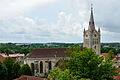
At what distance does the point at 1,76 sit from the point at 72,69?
25407mm

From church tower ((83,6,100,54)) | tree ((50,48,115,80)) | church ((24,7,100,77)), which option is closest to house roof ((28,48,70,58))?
church ((24,7,100,77))

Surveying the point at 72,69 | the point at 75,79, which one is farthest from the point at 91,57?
the point at 75,79

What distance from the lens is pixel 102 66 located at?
1995cm

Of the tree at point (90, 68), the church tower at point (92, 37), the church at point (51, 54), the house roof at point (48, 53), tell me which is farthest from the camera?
the church tower at point (92, 37)

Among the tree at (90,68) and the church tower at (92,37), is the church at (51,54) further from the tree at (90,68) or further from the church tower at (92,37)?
the tree at (90,68)

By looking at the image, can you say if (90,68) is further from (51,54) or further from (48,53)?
(48,53)

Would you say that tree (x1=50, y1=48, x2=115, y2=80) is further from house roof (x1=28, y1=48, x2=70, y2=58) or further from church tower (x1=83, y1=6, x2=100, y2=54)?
church tower (x1=83, y1=6, x2=100, y2=54)

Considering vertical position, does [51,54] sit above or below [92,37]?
below

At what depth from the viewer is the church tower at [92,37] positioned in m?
62.7

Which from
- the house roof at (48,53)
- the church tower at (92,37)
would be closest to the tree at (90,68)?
the house roof at (48,53)

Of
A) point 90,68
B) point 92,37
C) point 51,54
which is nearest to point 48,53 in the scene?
point 51,54

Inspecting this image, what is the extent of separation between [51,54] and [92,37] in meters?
12.7

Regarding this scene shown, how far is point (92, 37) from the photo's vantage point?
6294cm

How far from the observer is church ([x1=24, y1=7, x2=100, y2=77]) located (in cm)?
6228
